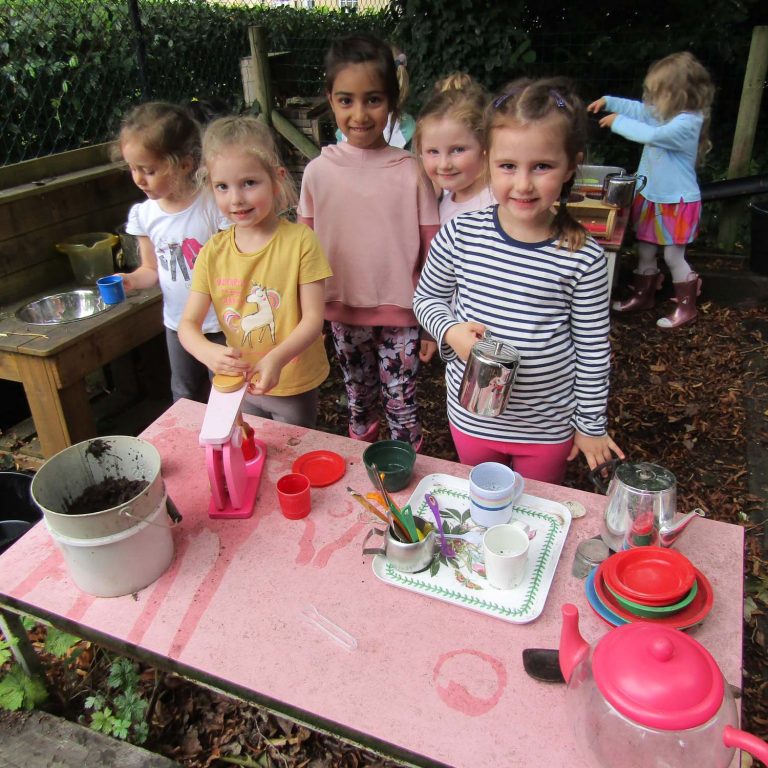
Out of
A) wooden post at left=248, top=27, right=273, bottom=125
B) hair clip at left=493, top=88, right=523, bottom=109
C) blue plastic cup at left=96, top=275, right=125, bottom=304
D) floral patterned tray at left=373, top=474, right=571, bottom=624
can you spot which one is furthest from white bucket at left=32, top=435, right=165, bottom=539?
wooden post at left=248, top=27, right=273, bottom=125

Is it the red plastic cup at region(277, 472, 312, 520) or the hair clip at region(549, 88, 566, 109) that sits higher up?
the hair clip at region(549, 88, 566, 109)

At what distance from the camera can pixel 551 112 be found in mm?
1564

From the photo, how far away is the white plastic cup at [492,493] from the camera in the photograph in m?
1.54

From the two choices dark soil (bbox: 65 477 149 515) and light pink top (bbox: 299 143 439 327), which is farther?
light pink top (bbox: 299 143 439 327)

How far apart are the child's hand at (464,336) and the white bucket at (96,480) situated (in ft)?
2.73

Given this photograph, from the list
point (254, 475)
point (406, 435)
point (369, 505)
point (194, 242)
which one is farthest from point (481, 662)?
point (194, 242)

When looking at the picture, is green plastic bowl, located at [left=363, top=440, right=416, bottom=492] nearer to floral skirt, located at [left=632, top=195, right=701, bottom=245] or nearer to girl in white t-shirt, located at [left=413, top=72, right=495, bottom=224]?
girl in white t-shirt, located at [left=413, top=72, right=495, bottom=224]

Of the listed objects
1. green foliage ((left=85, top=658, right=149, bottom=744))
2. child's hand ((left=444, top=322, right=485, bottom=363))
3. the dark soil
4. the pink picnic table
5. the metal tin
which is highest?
child's hand ((left=444, top=322, right=485, bottom=363))

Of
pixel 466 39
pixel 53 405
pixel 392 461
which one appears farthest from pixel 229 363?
pixel 466 39

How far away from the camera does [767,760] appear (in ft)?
2.54

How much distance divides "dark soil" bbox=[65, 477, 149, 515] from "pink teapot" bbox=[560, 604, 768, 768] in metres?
1.08

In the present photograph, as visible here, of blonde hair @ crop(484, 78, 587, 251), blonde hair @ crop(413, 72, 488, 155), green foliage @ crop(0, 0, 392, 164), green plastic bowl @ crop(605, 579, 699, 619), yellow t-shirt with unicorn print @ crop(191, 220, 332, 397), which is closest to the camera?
green plastic bowl @ crop(605, 579, 699, 619)

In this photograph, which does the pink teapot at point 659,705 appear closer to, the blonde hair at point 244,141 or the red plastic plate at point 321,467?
the red plastic plate at point 321,467

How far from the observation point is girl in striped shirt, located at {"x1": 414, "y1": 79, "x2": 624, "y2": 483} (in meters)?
1.60
